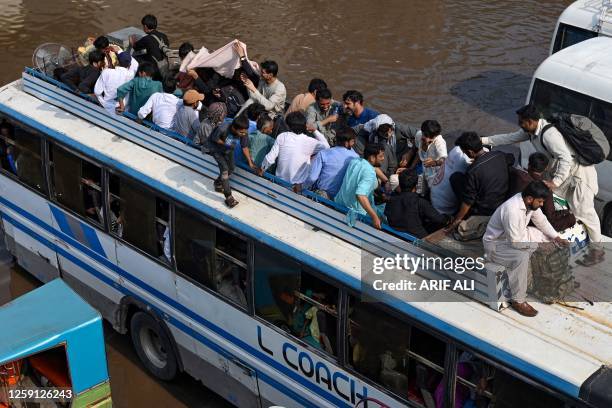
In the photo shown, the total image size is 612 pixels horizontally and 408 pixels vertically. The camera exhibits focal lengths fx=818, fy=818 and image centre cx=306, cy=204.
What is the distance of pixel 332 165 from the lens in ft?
25.3

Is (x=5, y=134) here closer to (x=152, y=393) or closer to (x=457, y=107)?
(x=152, y=393)

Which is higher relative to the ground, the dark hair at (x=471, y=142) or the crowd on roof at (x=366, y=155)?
the dark hair at (x=471, y=142)

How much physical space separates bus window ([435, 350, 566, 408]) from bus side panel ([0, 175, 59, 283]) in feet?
18.5

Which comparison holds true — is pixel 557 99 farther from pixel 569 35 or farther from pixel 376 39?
pixel 376 39

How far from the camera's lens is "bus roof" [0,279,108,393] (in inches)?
300

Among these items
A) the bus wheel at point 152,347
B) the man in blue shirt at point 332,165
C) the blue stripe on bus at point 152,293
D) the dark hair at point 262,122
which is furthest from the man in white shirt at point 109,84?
the man in blue shirt at point 332,165

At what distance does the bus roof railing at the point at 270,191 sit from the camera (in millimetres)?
6527

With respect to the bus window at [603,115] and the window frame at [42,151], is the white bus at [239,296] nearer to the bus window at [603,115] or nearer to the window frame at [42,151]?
the window frame at [42,151]

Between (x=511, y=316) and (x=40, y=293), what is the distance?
16.1 feet

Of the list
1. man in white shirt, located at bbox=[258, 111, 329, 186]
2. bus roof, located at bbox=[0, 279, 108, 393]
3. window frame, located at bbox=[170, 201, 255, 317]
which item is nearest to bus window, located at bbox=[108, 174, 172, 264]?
window frame, located at bbox=[170, 201, 255, 317]

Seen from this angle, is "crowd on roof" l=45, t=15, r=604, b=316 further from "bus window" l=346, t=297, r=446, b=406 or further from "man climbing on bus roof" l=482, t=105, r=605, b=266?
"bus window" l=346, t=297, r=446, b=406

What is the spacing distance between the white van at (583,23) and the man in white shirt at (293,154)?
7.49m

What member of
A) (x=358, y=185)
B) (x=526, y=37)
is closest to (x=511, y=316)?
Answer: (x=358, y=185)

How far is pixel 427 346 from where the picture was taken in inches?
251
